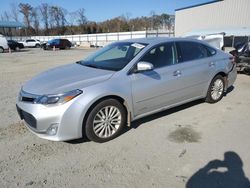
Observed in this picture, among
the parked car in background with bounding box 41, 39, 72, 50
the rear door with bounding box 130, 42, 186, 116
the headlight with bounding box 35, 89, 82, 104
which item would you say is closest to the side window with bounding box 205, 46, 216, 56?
the rear door with bounding box 130, 42, 186, 116

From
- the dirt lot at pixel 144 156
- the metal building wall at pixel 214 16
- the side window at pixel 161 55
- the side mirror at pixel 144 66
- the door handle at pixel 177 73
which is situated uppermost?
the metal building wall at pixel 214 16

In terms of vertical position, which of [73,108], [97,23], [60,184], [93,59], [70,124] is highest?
[97,23]

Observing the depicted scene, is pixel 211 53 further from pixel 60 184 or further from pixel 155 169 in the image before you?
pixel 60 184

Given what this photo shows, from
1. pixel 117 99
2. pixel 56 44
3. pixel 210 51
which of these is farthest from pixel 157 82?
pixel 56 44

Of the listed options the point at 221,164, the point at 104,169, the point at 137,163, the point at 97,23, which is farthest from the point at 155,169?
the point at 97,23

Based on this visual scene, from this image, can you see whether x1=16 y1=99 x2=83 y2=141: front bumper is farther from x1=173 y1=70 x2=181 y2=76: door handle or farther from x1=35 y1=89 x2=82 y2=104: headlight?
x1=173 y1=70 x2=181 y2=76: door handle

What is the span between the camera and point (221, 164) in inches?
127

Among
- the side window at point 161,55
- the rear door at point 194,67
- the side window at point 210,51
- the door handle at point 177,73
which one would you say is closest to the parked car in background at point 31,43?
the side window at point 210,51

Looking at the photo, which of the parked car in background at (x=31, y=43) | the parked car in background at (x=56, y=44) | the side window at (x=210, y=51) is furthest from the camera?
the parked car in background at (x=31, y=43)

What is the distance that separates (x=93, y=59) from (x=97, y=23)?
8154 cm

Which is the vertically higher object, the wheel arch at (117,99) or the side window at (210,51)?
the side window at (210,51)

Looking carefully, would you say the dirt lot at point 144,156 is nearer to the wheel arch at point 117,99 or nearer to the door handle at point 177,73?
the wheel arch at point 117,99

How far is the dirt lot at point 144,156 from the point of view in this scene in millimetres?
2963

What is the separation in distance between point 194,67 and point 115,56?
1638 mm
